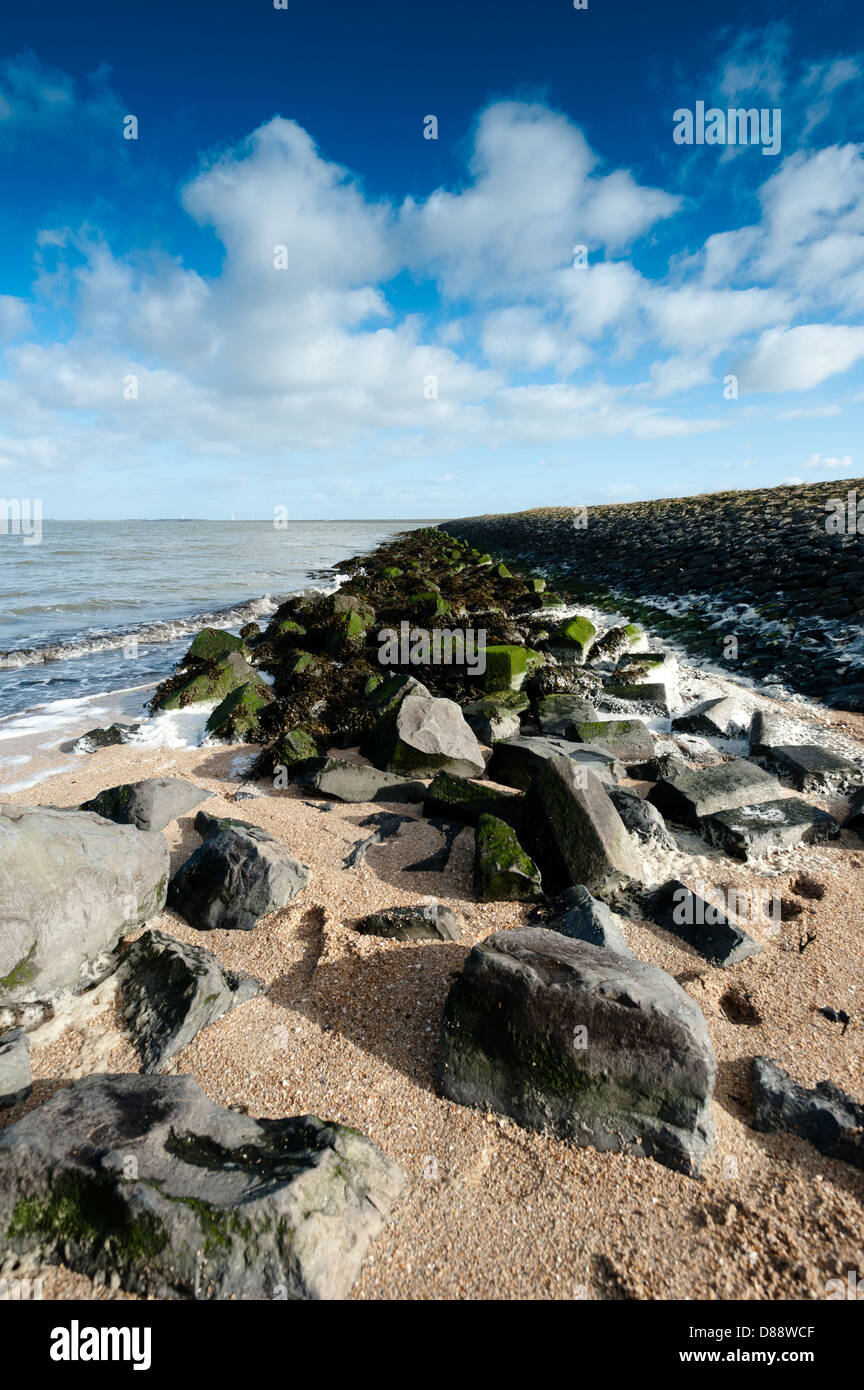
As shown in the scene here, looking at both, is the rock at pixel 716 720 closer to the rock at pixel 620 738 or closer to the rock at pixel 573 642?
the rock at pixel 620 738

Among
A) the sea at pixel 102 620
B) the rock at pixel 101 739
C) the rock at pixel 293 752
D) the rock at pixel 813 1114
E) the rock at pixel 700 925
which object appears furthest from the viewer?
the sea at pixel 102 620

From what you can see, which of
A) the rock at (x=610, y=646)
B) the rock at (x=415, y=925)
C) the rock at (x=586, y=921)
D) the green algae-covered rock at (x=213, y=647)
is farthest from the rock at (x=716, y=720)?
the green algae-covered rock at (x=213, y=647)

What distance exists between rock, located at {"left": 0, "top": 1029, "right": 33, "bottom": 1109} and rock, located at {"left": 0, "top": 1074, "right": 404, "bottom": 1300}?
435 mm

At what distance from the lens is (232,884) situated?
393 cm

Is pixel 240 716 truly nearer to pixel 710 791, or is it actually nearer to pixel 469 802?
pixel 469 802

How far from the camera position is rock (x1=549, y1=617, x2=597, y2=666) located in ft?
35.8

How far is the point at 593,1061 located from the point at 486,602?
45.9 ft

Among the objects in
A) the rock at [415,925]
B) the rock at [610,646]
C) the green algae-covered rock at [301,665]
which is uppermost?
the rock at [610,646]

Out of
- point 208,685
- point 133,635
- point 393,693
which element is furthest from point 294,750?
point 133,635

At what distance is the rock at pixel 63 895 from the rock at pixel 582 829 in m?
2.79

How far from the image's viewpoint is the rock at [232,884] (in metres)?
3.87

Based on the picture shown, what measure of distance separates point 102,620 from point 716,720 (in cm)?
1671

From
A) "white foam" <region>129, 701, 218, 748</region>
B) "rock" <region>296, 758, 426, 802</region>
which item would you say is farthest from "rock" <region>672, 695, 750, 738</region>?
"white foam" <region>129, 701, 218, 748</region>
